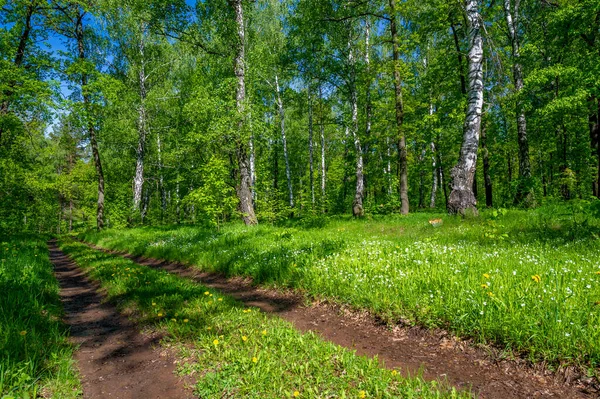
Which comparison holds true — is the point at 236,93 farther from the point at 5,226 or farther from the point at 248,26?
the point at 5,226

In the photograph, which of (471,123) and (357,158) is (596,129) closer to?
(357,158)

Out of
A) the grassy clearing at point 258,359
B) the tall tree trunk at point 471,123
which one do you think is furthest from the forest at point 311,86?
the grassy clearing at point 258,359

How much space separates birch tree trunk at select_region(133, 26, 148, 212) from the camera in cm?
2350

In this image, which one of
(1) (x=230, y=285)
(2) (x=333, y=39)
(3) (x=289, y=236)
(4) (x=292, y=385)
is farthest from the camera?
(2) (x=333, y=39)

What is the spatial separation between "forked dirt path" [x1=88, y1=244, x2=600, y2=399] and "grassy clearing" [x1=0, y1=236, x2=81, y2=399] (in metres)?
2.97

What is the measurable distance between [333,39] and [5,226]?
22908 millimetres

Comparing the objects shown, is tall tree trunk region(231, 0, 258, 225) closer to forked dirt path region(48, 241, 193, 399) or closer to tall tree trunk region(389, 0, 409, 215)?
A: tall tree trunk region(389, 0, 409, 215)

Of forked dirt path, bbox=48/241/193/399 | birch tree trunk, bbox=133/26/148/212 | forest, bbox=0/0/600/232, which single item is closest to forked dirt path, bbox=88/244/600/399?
forked dirt path, bbox=48/241/193/399

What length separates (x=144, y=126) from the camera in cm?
2405

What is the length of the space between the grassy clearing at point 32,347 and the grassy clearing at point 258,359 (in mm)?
1137

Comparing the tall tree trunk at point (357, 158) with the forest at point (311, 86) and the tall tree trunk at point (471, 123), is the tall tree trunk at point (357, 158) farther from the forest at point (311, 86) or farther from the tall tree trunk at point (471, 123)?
the tall tree trunk at point (471, 123)

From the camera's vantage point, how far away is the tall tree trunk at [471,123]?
30.5 ft

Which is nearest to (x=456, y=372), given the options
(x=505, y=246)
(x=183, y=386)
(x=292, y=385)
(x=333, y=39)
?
(x=292, y=385)

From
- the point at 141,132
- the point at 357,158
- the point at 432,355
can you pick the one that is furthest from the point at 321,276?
the point at 141,132
